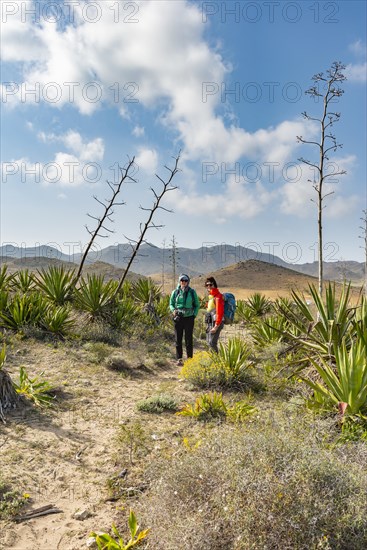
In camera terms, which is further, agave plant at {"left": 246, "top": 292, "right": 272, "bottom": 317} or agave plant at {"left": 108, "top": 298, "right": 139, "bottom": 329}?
agave plant at {"left": 246, "top": 292, "right": 272, "bottom": 317}

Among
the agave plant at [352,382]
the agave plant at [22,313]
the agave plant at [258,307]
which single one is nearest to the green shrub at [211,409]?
the agave plant at [352,382]

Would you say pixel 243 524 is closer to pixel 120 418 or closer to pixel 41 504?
pixel 41 504

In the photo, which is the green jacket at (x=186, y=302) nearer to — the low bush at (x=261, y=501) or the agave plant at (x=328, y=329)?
the agave plant at (x=328, y=329)

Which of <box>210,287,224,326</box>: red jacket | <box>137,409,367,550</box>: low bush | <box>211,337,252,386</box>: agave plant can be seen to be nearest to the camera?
<box>137,409,367,550</box>: low bush

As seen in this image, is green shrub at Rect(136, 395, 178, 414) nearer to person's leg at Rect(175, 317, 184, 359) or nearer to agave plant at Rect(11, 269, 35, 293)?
person's leg at Rect(175, 317, 184, 359)

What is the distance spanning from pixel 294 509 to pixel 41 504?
2.10 meters

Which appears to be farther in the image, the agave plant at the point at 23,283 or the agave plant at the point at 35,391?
the agave plant at the point at 23,283

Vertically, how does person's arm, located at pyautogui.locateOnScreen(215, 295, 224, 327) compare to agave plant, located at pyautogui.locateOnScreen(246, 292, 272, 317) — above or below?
above

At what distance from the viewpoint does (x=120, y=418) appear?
16.5ft

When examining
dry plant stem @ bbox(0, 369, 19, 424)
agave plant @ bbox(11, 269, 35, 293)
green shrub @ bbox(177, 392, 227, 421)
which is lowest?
green shrub @ bbox(177, 392, 227, 421)

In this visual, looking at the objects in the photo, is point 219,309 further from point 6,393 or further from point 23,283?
point 23,283

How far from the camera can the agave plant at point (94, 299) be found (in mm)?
9953

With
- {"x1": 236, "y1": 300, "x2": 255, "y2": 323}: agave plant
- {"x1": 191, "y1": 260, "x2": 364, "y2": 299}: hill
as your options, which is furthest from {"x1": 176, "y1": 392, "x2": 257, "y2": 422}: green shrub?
{"x1": 191, "y1": 260, "x2": 364, "y2": 299}: hill

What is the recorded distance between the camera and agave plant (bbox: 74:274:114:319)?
32.7 feet
